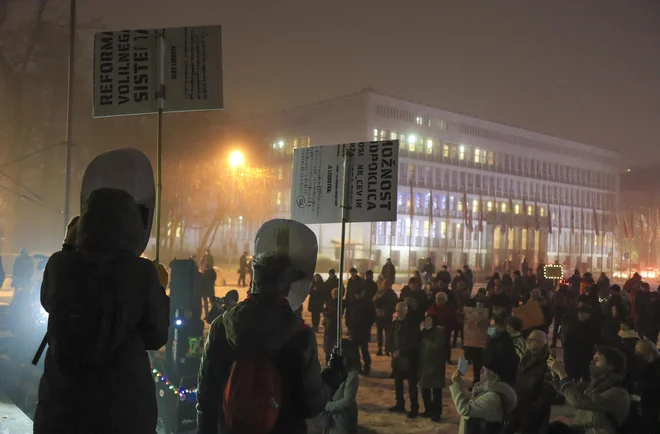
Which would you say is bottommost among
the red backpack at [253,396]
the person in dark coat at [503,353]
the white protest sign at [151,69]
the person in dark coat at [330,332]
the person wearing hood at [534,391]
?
the person in dark coat at [330,332]

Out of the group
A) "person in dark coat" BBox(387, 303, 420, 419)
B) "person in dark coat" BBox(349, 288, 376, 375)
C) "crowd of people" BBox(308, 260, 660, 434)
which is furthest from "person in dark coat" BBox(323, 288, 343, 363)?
"person in dark coat" BBox(387, 303, 420, 419)

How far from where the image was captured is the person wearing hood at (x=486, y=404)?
4543mm

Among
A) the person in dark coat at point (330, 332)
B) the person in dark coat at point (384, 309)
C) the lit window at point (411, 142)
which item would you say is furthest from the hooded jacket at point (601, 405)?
the lit window at point (411, 142)

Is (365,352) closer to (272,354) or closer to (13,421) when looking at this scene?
(13,421)

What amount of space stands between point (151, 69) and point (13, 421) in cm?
337

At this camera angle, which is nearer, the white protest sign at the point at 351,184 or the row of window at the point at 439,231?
the white protest sign at the point at 351,184

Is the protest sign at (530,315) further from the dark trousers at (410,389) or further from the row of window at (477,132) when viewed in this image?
the row of window at (477,132)

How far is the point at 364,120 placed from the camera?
5512 cm

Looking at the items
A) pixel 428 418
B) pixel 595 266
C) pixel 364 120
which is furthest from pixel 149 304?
pixel 595 266

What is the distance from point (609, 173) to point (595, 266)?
1512 centimetres

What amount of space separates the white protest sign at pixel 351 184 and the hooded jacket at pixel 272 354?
2.47 m

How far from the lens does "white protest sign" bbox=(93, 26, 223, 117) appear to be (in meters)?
5.16

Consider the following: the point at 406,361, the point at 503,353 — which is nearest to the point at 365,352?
the point at 406,361

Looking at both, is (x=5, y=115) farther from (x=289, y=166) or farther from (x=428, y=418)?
(x=289, y=166)
